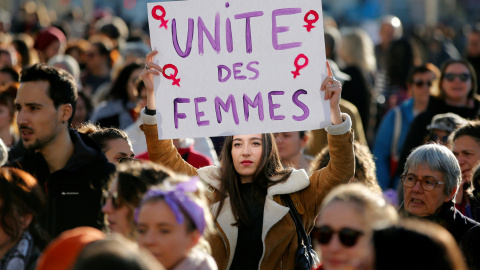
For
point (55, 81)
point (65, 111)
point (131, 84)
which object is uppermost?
A: point (55, 81)

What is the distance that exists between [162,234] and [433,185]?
215 centimetres

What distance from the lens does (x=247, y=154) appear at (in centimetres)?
505

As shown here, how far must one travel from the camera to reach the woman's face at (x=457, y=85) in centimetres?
826

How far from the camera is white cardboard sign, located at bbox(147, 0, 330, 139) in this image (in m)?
5.06

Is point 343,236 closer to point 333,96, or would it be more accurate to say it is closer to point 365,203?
point 365,203

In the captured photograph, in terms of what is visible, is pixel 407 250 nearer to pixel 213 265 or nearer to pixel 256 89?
pixel 213 265

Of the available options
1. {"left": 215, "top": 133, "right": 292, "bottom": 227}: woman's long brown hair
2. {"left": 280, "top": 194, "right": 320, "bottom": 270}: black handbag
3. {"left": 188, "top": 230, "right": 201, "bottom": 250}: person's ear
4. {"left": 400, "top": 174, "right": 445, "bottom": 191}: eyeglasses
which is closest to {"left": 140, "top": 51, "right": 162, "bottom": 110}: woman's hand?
{"left": 215, "top": 133, "right": 292, "bottom": 227}: woman's long brown hair

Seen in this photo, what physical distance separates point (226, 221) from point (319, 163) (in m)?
1.62

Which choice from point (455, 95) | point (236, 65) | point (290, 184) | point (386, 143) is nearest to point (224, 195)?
point (290, 184)

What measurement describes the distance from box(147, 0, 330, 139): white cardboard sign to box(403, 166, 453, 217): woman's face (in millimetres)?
843

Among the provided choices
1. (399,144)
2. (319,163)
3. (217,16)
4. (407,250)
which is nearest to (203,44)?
(217,16)

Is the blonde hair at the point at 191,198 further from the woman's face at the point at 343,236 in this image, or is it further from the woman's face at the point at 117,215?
the woman's face at the point at 343,236

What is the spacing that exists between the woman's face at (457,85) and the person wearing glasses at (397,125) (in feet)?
1.35


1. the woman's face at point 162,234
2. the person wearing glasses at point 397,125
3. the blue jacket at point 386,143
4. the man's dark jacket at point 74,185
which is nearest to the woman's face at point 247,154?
the man's dark jacket at point 74,185
